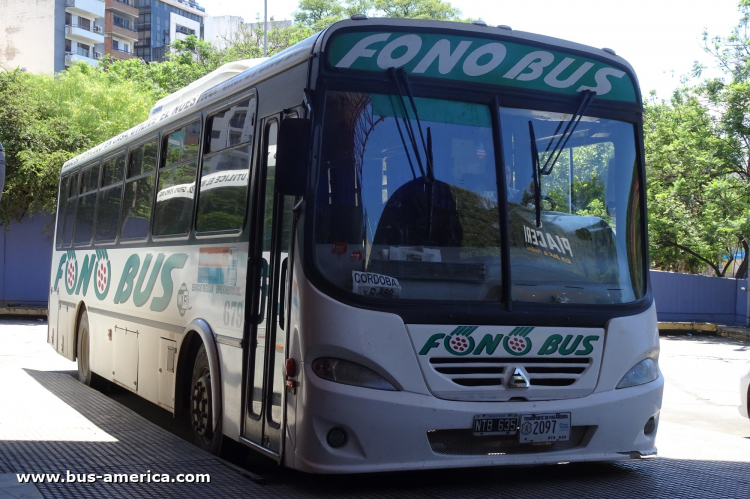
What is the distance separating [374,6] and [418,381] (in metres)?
46.7

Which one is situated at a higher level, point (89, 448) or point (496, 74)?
point (496, 74)

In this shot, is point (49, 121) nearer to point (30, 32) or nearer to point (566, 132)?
point (566, 132)

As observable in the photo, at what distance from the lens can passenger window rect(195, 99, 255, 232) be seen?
6773mm

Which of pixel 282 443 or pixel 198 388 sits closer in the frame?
pixel 282 443

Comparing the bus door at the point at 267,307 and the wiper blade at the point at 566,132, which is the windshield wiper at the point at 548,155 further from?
the bus door at the point at 267,307

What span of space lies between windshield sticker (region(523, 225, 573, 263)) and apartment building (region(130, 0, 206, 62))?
10476 cm

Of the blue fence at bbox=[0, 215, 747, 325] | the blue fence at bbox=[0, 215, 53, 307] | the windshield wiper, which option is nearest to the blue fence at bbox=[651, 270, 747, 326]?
the blue fence at bbox=[0, 215, 747, 325]

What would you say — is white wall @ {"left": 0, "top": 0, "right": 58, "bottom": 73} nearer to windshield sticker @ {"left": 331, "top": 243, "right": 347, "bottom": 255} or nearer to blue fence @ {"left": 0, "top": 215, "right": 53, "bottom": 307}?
blue fence @ {"left": 0, "top": 215, "right": 53, "bottom": 307}

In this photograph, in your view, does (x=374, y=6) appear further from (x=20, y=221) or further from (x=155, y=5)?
(x=155, y=5)

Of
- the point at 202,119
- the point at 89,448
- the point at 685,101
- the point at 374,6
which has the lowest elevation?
the point at 89,448

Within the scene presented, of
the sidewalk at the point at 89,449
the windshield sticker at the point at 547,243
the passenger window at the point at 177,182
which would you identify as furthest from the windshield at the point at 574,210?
the passenger window at the point at 177,182

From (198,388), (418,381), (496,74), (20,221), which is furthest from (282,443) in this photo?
(20,221)

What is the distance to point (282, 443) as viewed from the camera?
5.70 metres

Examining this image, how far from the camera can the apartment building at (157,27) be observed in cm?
10694
